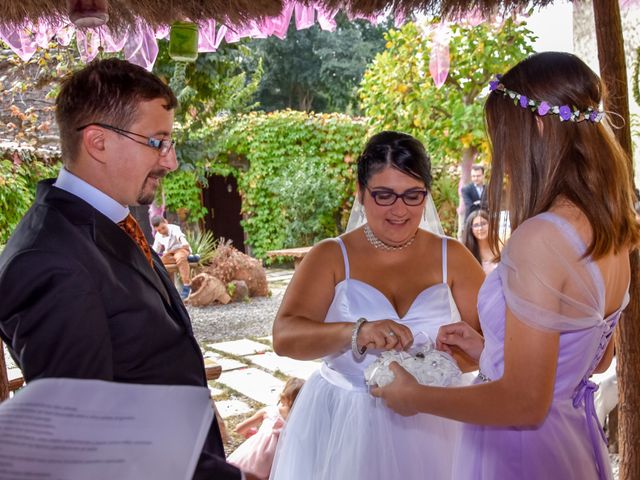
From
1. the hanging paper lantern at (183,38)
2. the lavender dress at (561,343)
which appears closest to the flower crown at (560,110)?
the lavender dress at (561,343)

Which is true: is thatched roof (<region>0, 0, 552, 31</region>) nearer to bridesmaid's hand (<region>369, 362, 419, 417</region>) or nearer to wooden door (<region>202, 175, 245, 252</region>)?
bridesmaid's hand (<region>369, 362, 419, 417</region>)

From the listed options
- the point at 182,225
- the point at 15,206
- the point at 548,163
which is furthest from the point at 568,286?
the point at 182,225

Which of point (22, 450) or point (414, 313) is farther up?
point (22, 450)

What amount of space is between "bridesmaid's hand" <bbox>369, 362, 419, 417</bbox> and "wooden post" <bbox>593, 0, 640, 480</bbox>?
1.55m

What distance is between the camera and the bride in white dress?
2271 millimetres

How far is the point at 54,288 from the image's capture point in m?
1.31

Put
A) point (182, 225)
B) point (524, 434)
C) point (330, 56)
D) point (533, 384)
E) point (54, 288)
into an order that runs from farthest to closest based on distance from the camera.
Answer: point (330, 56) → point (182, 225) → point (524, 434) → point (533, 384) → point (54, 288)

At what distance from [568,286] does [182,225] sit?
14375 mm

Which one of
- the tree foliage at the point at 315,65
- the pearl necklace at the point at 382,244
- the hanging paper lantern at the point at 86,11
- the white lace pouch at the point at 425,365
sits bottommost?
the white lace pouch at the point at 425,365

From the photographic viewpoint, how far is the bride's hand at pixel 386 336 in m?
2.05

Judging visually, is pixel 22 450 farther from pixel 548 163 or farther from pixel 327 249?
pixel 327 249

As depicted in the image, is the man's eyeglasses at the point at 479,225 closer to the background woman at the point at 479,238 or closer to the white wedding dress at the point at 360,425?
the background woman at the point at 479,238

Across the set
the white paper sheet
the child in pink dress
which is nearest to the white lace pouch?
the white paper sheet

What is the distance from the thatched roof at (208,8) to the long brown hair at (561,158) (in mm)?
1607
